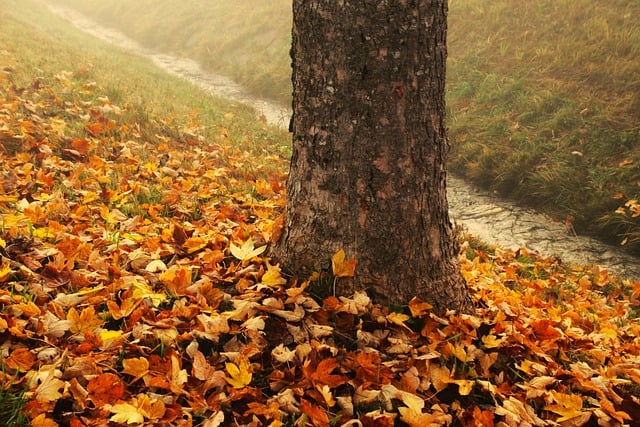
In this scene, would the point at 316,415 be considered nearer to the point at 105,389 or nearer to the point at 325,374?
the point at 325,374

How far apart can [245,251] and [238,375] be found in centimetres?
75

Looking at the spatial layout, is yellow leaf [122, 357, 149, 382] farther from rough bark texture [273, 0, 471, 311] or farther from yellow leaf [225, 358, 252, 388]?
rough bark texture [273, 0, 471, 311]

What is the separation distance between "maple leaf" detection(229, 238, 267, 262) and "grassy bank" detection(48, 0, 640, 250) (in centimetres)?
498

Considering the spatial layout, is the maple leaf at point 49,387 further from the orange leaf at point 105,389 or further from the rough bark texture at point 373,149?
the rough bark texture at point 373,149

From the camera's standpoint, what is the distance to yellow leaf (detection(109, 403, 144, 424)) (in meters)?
1.44

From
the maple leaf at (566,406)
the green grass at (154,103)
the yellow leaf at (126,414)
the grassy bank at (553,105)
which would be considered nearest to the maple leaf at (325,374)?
the yellow leaf at (126,414)

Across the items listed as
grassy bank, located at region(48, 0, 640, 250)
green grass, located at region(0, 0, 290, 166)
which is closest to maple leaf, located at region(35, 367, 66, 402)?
green grass, located at region(0, 0, 290, 166)

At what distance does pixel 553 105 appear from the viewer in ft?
25.2

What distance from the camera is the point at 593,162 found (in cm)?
652

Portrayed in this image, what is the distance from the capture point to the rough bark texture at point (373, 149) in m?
1.91

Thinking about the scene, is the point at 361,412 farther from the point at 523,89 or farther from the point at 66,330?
the point at 523,89

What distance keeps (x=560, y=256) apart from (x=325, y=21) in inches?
179

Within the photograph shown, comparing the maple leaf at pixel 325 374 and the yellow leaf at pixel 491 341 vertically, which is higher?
the yellow leaf at pixel 491 341

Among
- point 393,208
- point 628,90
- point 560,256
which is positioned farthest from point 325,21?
point 628,90
